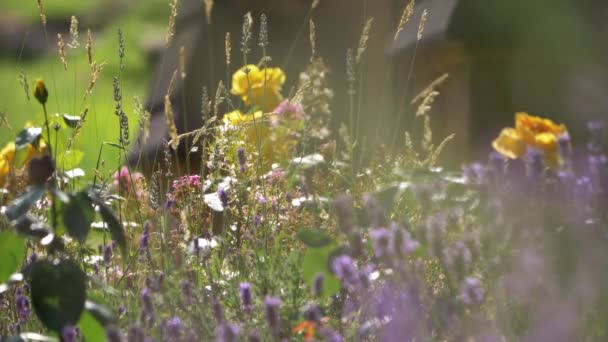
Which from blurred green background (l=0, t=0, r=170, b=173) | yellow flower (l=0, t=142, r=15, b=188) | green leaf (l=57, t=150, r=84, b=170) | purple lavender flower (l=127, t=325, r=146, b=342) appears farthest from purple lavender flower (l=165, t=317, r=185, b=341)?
blurred green background (l=0, t=0, r=170, b=173)

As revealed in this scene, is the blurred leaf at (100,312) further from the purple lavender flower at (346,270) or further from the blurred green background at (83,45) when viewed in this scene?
the blurred green background at (83,45)

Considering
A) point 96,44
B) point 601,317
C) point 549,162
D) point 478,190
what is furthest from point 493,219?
point 96,44

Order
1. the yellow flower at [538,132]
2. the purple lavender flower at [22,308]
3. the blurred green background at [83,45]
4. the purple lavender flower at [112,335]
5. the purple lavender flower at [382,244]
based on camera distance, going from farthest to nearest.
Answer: the blurred green background at [83,45]
the yellow flower at [538,132]
the purple lavender flower at [22,308]
the purple lavender flower at [382,244]
the purple lavender flower at [112,335]

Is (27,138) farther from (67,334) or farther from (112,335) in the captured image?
(112,335)

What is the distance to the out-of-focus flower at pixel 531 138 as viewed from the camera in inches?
88.7

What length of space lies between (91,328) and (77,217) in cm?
21

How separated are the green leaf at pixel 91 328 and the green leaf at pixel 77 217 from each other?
0.15 m

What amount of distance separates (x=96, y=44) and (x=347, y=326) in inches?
490

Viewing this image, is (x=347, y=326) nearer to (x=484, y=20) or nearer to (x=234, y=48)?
(x=484, y=20)

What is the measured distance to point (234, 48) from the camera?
4.33m

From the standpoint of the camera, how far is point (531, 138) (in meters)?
2.26

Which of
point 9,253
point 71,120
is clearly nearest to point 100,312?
point 9,253

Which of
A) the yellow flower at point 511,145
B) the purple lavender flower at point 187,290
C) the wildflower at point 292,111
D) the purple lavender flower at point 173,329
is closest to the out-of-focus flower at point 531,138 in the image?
the yellow flower at point 511,145

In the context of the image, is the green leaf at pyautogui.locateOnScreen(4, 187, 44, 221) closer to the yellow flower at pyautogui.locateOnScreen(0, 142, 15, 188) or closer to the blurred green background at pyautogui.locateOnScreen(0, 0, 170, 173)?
the yellow flower at pyautogui.locateOnScreen(0, 142, 15, 188)
